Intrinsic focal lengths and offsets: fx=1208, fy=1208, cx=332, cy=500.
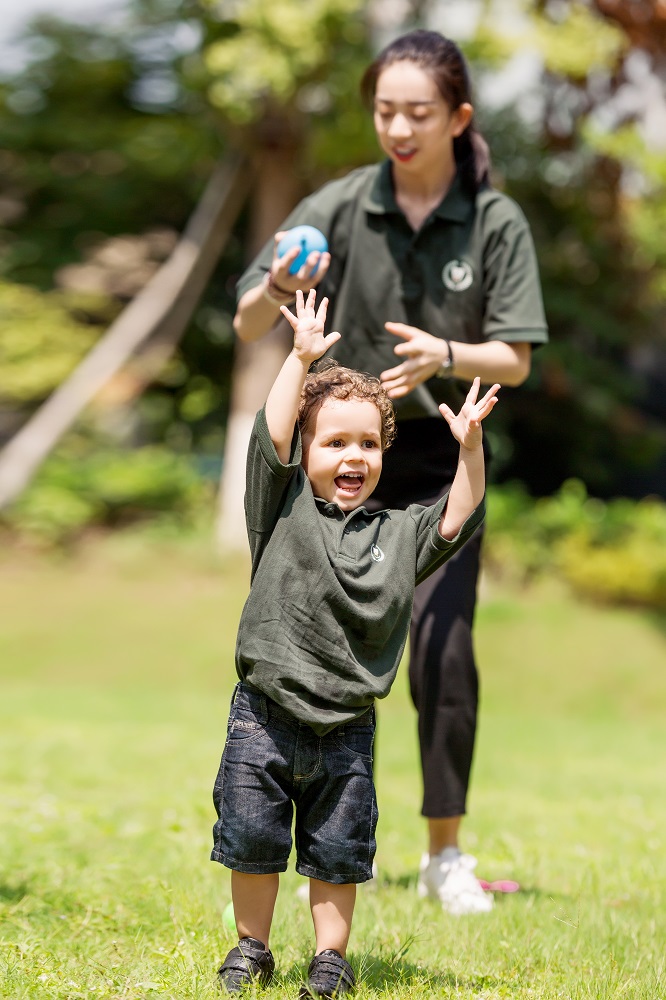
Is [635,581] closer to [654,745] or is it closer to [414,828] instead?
[654,745]

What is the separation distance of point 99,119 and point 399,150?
41.7 feet

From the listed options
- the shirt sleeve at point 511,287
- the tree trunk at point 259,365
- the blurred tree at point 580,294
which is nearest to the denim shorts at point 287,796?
the shirt sleeve at point 511,287

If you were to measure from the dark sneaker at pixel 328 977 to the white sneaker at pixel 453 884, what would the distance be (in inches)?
35.5

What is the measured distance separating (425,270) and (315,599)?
145 centimetres

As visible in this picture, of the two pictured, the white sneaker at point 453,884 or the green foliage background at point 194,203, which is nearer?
the white sneaker at point 453,884

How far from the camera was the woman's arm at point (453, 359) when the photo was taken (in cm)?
321

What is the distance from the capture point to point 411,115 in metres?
3.48

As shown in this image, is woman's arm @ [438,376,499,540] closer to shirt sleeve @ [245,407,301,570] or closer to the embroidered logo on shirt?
shirt sleeve @ [245,407,301,570]

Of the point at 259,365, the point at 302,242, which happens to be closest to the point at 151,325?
the point at 259,365

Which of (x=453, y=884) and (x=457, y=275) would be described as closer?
(x=453, y=884)

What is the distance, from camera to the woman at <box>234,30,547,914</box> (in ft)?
11.8

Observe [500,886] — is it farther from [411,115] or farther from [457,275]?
[411,115]

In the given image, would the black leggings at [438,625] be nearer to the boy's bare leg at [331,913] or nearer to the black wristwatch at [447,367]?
the black wristwatch at [447,367]

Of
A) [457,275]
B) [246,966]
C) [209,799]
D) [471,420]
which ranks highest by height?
[457,275]
